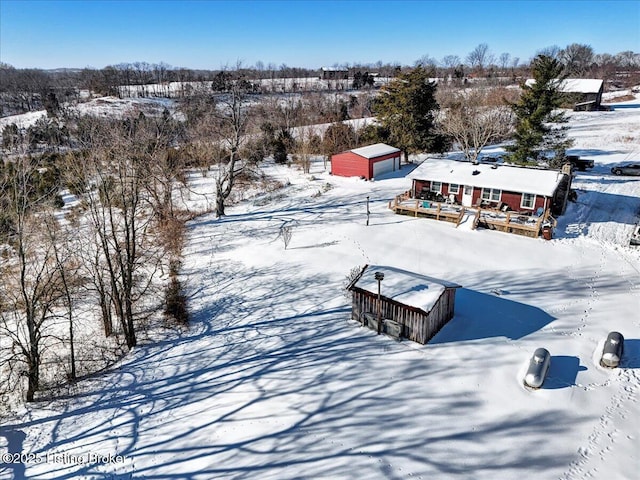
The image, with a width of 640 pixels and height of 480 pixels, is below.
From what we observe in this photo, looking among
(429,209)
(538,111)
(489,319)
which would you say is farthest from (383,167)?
(489,319)

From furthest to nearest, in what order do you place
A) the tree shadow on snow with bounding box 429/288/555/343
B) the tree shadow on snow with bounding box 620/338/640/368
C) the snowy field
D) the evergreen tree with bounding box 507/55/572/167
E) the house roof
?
the evergreen tree with bounding box 507/55/572/167
the house roof
the tree shadow on snow with bounding box 429/288/555/343
the tree shadow on snow with bounding box 620/338/640/368
the snowy field

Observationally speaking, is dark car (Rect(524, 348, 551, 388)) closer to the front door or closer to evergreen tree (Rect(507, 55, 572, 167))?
the front door

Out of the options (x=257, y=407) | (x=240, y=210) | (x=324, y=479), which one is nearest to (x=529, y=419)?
(x=324, y=479)

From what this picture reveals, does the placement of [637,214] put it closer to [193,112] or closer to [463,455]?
[463,455]

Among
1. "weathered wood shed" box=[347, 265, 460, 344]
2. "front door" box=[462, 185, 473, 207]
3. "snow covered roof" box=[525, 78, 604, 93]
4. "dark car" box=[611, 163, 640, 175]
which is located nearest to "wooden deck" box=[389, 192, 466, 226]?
"front door" box=[462, 185, 473, 207]

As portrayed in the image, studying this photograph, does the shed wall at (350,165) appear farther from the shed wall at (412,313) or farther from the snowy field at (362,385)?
the shed wall at (412,313)

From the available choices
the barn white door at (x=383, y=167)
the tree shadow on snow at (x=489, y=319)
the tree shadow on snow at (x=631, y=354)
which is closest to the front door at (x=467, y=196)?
the barn white door at (x=383, y=167)

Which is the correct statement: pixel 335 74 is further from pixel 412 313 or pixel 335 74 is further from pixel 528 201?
pixel 412 313
